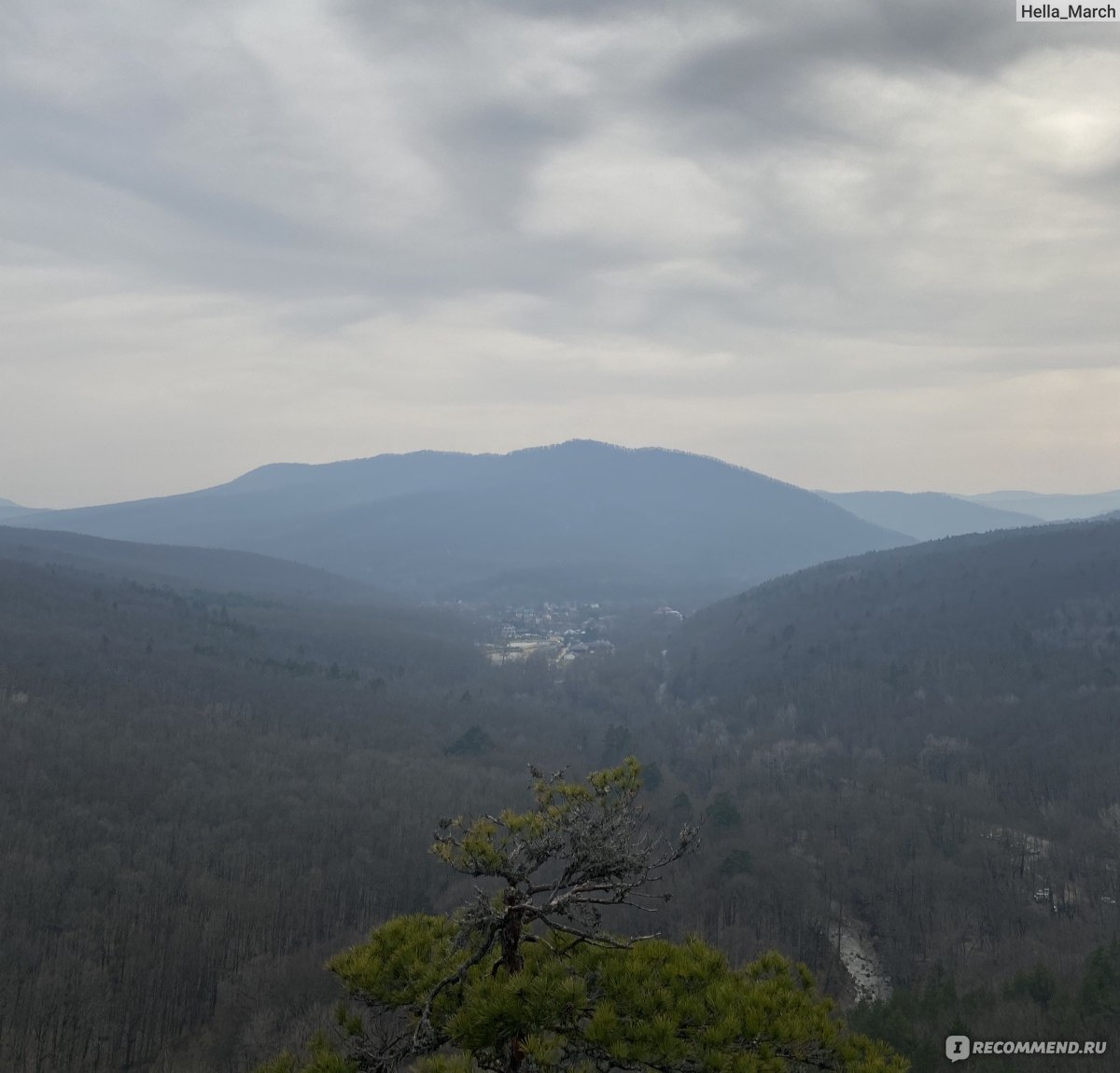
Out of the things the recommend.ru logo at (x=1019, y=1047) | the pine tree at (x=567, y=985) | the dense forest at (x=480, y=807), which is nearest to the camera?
the pine tree at (x=567, y=985)

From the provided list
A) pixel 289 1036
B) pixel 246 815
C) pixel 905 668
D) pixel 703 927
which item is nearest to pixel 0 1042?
pixel 289 1036

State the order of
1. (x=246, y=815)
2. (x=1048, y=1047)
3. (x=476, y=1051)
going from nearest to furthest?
(x=476, y=1051) → (x=1048, y=1047) → (x=246, y=815)

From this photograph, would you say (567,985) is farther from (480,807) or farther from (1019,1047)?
(480,807)

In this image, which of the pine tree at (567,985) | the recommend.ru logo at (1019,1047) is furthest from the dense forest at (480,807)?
the pine tree at (567,985)

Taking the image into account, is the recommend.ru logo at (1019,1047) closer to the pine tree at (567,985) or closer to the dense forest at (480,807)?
the dense forest at (480,807)

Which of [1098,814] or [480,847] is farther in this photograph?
[1098,814]

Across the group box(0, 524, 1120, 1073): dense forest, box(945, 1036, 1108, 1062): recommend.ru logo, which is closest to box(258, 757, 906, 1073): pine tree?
box(945, 1036, 1108, 1062): recommend.ru logo

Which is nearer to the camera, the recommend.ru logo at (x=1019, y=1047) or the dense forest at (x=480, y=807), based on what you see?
the recommend.ru logo at (x=1019, y=1047)

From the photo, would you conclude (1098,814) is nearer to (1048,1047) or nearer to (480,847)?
(1048,1047)
